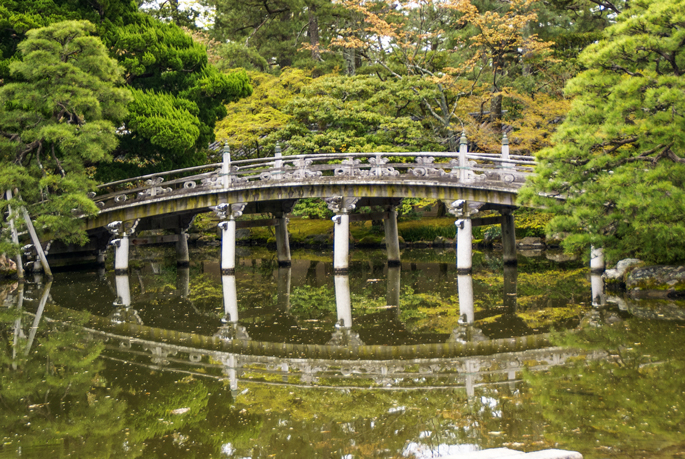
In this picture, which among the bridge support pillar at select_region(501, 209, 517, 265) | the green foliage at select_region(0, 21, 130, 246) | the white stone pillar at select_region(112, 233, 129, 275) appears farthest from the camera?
the white stone pillar at select_region(112, 233, 129, 275)

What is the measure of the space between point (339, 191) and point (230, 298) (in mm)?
5071

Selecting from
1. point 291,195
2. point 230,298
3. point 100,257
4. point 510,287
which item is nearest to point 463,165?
point 510,287

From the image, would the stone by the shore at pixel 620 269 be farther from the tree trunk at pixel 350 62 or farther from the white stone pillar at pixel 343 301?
the tree trunk at pixel 350 62

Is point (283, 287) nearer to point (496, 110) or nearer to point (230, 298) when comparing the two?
point (230, 298)

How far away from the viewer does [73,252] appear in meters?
23.8

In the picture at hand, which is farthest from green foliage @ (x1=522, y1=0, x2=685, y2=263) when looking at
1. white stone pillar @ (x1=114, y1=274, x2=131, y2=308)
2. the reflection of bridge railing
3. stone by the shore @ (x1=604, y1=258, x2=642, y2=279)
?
white stone pillar @ (x1=114, y1=274, x2=131, y2=308)

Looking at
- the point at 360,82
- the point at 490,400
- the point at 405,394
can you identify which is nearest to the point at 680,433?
the point at 490,400

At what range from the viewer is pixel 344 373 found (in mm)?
8914

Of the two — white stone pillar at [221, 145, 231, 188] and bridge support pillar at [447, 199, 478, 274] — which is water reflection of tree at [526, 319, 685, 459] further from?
white stone pillar at [221, 145, 231, 188]

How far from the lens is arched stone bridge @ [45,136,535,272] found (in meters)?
17.3

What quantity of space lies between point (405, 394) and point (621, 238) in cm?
839

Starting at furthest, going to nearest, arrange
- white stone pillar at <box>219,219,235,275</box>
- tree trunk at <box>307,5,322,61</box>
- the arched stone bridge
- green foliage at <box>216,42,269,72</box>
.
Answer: tree trunk at <box>307,5,322,61</box>
green foliage at <box>216,42,269,72</box>
white stone pillar at <box>219,219,235,275</box>
the arched stone bridge

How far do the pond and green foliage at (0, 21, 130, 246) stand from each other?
3151 millimetres

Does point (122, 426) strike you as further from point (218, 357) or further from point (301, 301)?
point (301, 301)
